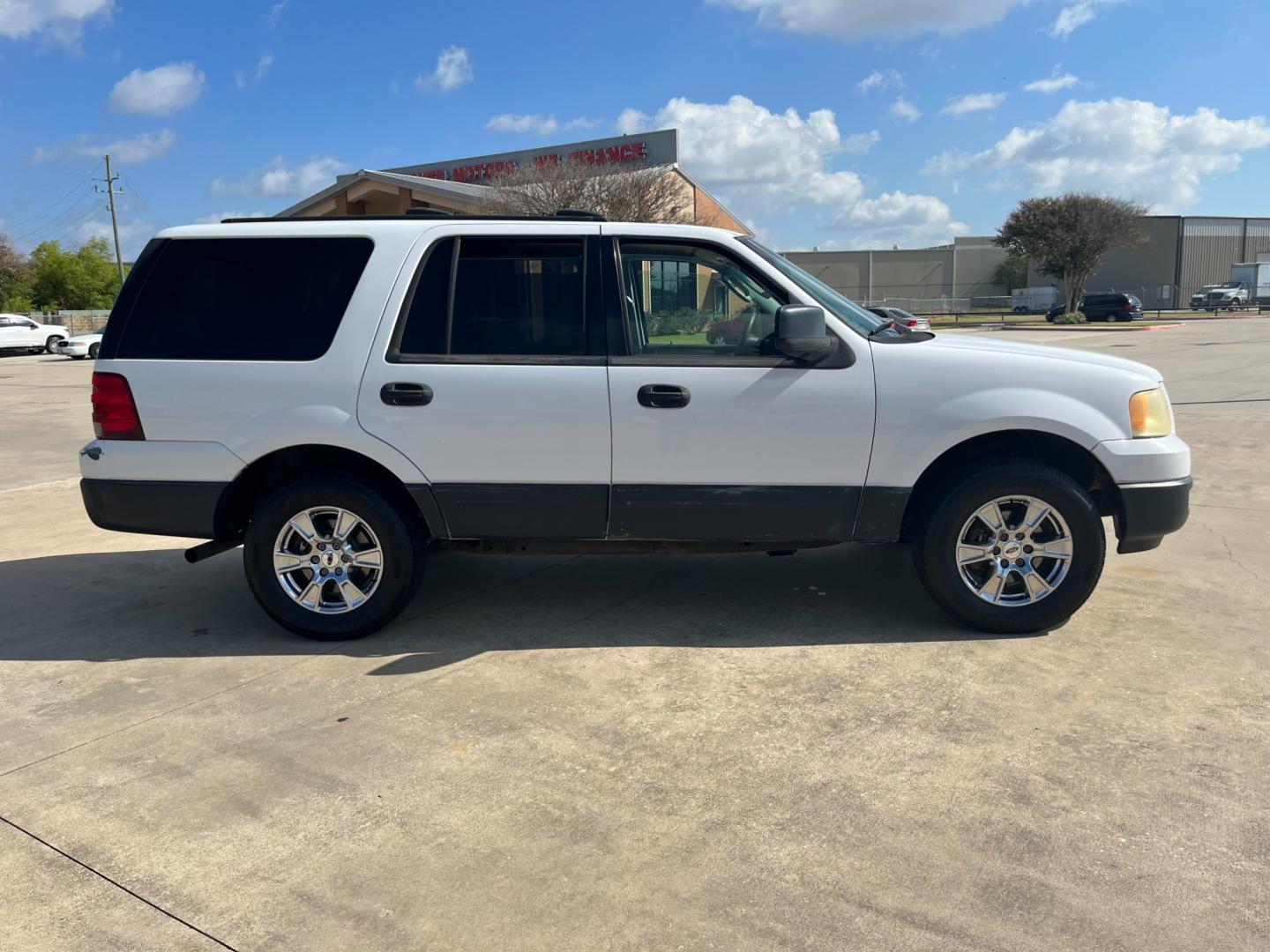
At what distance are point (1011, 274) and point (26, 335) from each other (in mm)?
65927

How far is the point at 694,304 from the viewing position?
185 inches

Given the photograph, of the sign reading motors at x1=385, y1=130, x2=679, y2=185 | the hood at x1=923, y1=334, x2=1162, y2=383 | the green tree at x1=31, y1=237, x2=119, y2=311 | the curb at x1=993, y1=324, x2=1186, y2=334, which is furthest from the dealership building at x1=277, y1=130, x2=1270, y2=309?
the hood at x1=923, y1=334, x2=1162, y2=383

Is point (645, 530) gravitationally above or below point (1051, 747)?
above

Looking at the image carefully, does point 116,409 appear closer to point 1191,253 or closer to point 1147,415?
point 1147,415

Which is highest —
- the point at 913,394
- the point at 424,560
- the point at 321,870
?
the point at 913,394

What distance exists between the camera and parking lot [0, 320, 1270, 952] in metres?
2.72

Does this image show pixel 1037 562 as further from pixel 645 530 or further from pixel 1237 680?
pixel 645 530

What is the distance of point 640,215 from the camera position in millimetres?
30500

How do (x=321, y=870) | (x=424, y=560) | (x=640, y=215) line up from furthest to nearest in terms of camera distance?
(x=640, y=215) → (x=424, y=560) → (x=321, y=870)

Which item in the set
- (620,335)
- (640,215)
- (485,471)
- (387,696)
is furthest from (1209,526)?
(640,215)

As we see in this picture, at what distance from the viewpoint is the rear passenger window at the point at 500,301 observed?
4.64m

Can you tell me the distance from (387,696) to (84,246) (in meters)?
102

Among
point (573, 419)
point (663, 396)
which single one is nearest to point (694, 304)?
point (663, 396)

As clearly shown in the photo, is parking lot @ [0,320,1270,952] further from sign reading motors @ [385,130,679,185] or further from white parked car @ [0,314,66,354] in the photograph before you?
white parked car @ [0,314,66,354]
